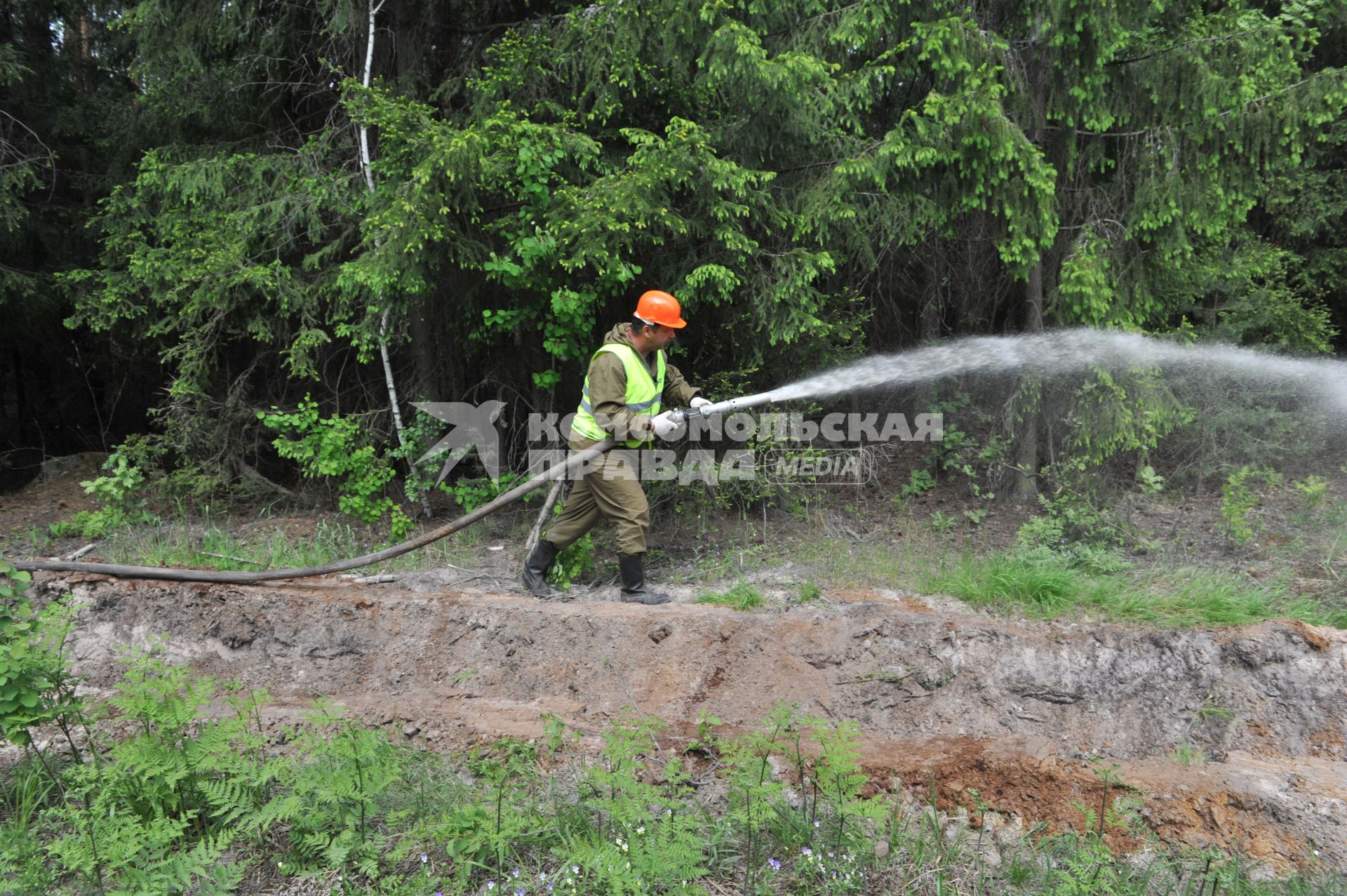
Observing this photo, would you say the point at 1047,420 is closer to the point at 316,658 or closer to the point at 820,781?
the point at 820,781

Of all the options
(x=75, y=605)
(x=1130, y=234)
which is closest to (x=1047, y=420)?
(x=1130, y=234)

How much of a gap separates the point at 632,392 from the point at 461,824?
3.04 meters

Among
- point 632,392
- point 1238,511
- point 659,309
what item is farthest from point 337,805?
point 1238,511

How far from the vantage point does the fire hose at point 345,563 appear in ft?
17.9

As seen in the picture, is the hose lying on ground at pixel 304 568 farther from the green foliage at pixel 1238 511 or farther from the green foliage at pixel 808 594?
the green foliage at pixel 1238 511

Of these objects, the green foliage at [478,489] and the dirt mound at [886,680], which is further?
the green foliage at [478,489]

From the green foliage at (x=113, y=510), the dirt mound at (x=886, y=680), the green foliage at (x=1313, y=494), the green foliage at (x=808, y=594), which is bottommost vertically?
the dirt mound at (x=886, y=680)

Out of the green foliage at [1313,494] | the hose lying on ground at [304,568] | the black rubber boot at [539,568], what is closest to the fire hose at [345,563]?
the hose lying on ground at [304,568]

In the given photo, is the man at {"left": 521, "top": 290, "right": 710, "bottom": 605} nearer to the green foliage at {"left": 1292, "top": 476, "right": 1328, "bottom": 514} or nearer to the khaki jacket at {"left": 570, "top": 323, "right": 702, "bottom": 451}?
the khaki jacket at {"left": 570, "top": 323, "right": 702, "bottom": 451}

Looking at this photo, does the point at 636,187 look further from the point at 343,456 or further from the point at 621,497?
the point at 343,456

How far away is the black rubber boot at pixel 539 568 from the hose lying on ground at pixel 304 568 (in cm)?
45

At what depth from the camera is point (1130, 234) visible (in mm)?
6121

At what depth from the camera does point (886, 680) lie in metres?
4.64

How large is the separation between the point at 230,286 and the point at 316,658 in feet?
10.3
